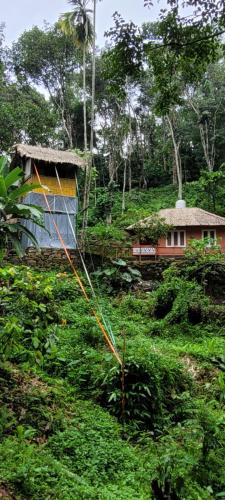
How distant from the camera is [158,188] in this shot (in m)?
31.3

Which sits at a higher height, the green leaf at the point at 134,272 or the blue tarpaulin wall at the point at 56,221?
A: the blue tarpaulin wall at the point at 56,221

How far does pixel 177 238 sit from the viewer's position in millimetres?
19859

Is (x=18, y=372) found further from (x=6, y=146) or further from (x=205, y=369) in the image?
(x=6, y=146)

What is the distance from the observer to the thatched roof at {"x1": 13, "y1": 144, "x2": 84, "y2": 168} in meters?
12.5

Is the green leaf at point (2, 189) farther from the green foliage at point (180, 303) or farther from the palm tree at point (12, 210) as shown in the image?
the green foliage at point (180, 303)

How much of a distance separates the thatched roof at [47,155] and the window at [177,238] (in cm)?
788

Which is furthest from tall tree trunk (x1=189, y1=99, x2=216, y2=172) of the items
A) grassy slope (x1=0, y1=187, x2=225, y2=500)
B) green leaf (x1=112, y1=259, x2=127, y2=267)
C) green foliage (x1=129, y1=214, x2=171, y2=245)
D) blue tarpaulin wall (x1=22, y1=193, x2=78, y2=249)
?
grassy slope (x1=0, y1=187, x2=225, y2=500)

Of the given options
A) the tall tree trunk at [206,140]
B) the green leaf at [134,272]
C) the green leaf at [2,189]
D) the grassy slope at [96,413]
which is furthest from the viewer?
the tall tree trunk at [206,140]

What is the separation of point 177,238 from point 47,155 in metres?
9.08

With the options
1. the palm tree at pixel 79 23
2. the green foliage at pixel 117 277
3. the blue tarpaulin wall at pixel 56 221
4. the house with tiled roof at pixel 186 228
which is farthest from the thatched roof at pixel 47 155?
the house with tiled roof at pixel 186 228

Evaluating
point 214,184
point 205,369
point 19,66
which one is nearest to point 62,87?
point 19,66

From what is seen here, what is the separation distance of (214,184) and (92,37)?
441 inches

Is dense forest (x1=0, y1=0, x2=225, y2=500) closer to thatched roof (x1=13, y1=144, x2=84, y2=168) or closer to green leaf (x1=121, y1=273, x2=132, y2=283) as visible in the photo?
green leaf (x1=121, y1=273, x2=132, y2=283)

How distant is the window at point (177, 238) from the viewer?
19766mm
